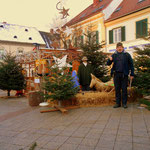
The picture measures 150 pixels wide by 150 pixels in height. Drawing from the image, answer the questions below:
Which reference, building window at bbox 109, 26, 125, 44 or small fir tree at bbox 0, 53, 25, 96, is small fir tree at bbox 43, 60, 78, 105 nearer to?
small fir tree at bbox 0, 53, 25, 96

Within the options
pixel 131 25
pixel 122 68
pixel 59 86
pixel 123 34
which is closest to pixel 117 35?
pixel 123 34

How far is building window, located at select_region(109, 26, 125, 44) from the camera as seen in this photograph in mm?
17797

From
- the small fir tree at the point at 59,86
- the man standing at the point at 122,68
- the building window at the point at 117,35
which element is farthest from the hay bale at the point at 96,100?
the building window at the point at 117,35

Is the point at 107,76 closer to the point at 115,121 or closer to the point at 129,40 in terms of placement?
the point at 115,121

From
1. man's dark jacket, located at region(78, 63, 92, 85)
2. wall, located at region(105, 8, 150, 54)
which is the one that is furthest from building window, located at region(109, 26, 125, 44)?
man's dark jacket, located at region(78, 63, 92, 85)

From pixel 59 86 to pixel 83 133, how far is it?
239cm

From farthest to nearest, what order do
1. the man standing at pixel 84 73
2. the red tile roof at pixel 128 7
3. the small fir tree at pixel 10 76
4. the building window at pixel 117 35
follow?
the building window at pixel 117 35 → the red tile roof at pixel 128 7 → the small fir tree at pixel 10 76 → the man standing at pixel 84 73

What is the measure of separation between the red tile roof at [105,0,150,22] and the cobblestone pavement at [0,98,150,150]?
15.1 metres

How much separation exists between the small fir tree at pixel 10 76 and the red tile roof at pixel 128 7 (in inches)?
521

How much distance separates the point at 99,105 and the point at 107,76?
2843 millimetres

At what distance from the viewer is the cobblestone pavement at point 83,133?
105 inches

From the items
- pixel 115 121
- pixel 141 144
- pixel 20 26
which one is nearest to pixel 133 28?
pixel 115 121

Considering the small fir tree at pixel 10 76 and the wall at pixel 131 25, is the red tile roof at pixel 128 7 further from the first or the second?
the small fir tree at pixel 10 76

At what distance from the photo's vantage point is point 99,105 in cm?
575
